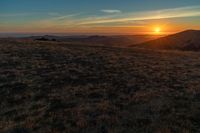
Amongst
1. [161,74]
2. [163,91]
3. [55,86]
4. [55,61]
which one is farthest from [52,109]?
[55,61]

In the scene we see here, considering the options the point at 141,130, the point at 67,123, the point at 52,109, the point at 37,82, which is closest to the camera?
the point at 141,130

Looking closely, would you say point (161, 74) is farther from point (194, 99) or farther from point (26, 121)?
point (26, 121)

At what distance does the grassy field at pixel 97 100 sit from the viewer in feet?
30.2

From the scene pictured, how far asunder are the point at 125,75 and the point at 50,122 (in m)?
9.40

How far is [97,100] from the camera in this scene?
12.3 meters

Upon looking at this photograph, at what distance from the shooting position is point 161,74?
737 inches

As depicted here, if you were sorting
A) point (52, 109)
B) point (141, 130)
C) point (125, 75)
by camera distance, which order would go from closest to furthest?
point (141, 130) → point (52, 109) → point (125, 75)

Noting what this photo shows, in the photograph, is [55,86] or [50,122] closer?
[50,122]

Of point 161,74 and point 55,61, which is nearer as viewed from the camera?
point 161,74

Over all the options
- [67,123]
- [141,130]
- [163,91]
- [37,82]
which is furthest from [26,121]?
[163,91]

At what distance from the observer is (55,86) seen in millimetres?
14680

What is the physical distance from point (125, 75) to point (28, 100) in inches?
312

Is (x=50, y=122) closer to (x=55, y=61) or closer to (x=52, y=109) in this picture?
(x=52, y=109)

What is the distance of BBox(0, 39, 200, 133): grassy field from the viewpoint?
9.22 m
